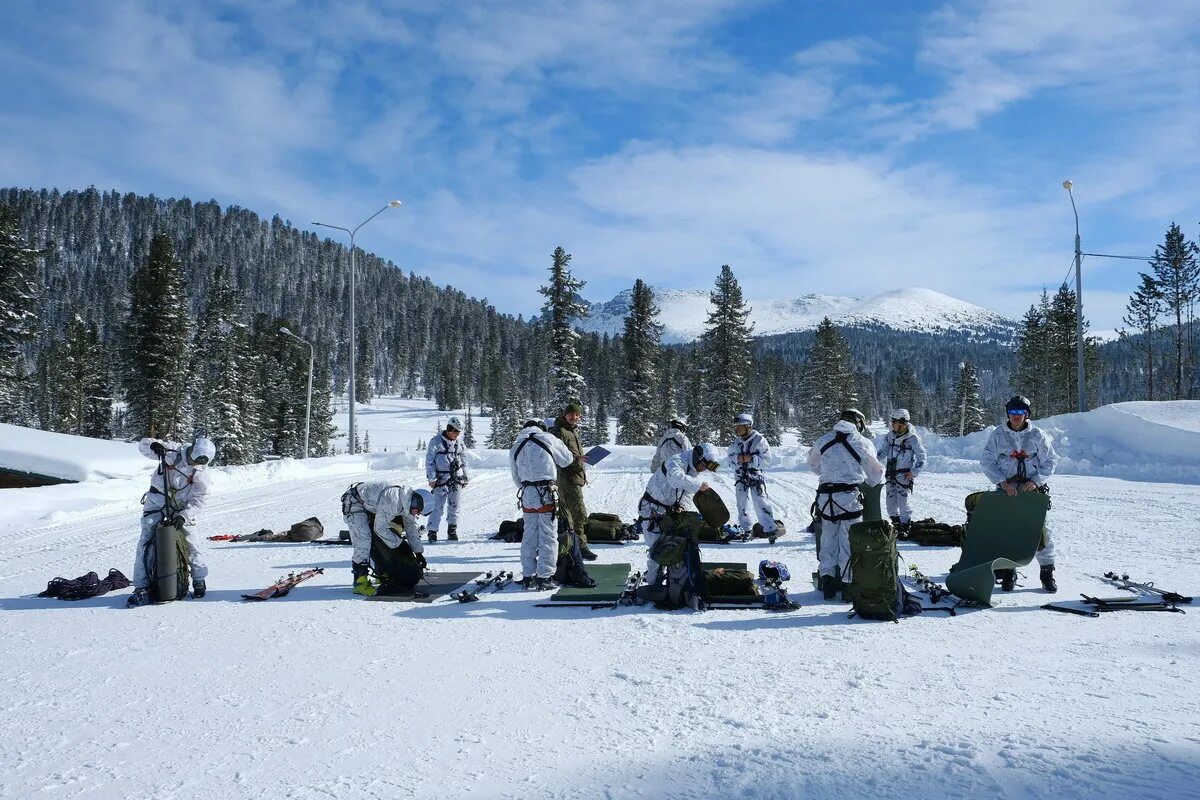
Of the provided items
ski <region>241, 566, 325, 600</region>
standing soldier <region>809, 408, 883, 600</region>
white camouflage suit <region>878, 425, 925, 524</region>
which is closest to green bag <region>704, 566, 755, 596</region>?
standing soldier <region>809, 408, 883, 600</region>

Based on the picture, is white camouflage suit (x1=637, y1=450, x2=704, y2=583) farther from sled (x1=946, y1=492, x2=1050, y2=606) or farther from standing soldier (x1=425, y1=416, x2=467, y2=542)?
standing soldier (x1=425, y1=416, x2=467, y2=542)

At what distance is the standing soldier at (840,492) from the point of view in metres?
7.80

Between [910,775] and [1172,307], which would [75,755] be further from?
[1172,307]

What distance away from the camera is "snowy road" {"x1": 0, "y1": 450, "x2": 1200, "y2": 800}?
3.62 meters

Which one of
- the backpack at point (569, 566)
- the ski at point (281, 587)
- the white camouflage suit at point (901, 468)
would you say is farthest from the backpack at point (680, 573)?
the white camouflage suit at point (901, 468)

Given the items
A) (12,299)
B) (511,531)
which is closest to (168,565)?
(511,531)

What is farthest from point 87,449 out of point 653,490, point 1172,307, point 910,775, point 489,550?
point 1172,307

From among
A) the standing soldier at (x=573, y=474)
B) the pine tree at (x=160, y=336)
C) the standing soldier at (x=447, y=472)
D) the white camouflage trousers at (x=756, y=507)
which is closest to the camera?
the standing soldier at (x=573, y=474)

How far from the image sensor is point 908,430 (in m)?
12.1

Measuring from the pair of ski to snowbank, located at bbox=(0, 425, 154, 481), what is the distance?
16739mm

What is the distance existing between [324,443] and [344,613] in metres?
62.5

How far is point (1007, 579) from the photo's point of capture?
26.3 ft

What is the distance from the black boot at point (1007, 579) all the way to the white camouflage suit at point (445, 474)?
8704 mm

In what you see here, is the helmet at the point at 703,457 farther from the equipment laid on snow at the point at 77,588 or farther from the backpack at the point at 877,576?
the equipment laid on snow at the point at 77,588
